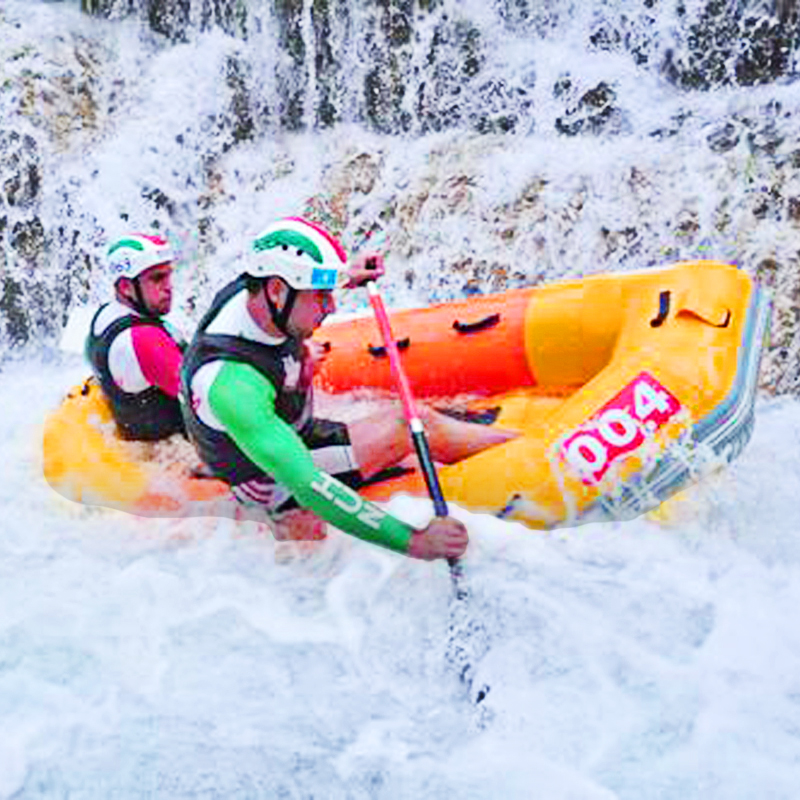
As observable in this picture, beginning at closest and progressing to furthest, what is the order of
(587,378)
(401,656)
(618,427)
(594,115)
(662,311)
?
(401,656), (618,427), (662,311), (587,378), (594,115)

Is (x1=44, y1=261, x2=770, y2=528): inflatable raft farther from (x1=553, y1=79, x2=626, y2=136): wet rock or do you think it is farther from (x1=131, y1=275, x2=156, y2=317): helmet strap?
(x1=553, y1=79, x2=626, y2=136): wet rock

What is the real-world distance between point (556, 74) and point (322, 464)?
3.96m

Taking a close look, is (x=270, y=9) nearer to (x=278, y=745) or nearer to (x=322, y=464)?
(x=322, y=464)

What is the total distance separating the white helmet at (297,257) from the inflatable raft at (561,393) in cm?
89

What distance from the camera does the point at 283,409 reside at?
379cm

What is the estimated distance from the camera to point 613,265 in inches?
247

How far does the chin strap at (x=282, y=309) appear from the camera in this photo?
349 centimetres

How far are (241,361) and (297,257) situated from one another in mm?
375

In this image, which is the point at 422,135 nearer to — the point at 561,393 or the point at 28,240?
the point at 28,240

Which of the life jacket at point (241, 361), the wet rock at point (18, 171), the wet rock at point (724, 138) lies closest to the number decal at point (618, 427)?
the life jacket at point (241, 361)

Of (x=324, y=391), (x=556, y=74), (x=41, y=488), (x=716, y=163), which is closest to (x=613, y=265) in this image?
(x=716, y=163)

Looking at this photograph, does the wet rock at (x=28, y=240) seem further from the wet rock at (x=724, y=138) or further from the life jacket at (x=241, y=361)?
the wet rock at (x=724, y=138)

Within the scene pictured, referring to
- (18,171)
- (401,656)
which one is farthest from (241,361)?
(18,171)

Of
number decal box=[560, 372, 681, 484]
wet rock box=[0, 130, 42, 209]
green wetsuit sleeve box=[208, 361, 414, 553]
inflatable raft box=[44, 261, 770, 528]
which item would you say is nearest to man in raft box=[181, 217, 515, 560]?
green wetsuit sleeve box=[208, 361, 414, 553]
